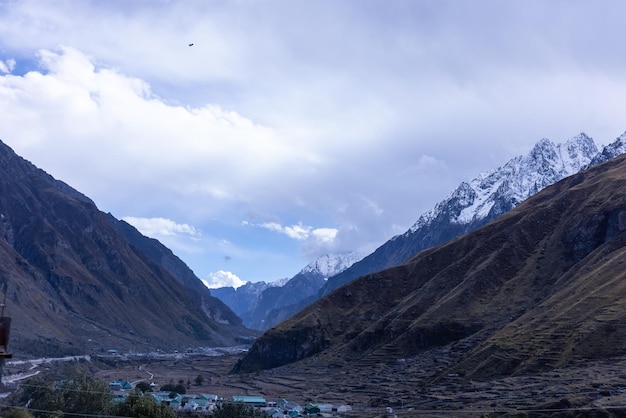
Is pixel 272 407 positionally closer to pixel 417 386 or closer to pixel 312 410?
pixel 312 410

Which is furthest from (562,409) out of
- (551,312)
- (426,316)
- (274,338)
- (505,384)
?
(274,338)

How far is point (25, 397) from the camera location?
8512 centimetres

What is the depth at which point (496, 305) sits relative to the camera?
14950cm

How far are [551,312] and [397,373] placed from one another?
32.1 m

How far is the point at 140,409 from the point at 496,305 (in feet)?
345

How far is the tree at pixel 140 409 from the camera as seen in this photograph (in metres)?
59.2

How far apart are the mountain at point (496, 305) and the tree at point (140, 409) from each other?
61.0 meters

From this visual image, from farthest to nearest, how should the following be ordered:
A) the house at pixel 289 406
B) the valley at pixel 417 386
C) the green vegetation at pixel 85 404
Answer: the house at pixel 289 406 → the valley at pixel 417 386 → the green vegetation at pixel 85 404

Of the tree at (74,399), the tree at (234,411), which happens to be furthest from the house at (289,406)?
the tree at (74,399)

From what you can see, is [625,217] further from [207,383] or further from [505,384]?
[207,383]

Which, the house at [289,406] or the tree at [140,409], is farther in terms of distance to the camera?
the house at [289,406]

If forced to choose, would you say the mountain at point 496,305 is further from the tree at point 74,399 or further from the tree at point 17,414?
the tree at point 17,414

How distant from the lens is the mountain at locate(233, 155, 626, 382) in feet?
356

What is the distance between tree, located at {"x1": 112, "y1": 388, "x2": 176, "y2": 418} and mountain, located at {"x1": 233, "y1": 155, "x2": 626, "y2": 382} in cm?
6097
